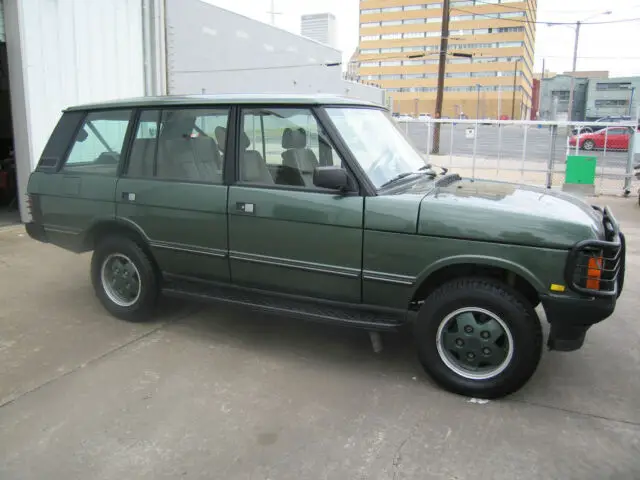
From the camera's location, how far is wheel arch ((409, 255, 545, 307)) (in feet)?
10.9

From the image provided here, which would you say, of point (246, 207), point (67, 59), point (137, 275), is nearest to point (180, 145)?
point (246, 207)

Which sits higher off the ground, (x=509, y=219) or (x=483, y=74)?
(x=483, y=74)

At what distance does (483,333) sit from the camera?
350cm

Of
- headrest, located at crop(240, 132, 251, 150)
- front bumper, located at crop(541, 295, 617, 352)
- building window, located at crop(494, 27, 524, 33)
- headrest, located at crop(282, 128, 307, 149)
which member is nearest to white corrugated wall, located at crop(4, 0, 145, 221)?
headrest, located at crop(240, 132, 251, 150)

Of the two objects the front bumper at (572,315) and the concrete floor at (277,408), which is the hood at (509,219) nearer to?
the front bumper at (572,315)

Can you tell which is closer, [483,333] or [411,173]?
[483,333]

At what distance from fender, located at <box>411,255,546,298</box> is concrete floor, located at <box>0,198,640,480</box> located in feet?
2.61

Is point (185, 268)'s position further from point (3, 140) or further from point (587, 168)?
point (587, 168)

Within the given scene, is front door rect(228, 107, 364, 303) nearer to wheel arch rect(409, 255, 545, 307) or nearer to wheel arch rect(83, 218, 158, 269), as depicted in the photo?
wheel arch rect(409, 255, 545, 307)

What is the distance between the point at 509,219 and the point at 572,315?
676mm

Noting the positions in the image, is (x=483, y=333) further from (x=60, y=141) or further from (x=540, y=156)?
(x=540, y=156)

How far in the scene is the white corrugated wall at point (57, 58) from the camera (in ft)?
27.8

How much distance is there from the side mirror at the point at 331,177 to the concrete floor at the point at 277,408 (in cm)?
136

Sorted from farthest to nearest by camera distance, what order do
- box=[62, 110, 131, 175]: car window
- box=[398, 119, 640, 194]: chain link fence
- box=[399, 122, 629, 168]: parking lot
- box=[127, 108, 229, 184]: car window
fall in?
box=[399, 122, 629, 168]: parking lot < box=[398, 119, 640, 194]: chain link fence < box=[62, 110, 131, 175]: car window < box=[127, 108, 229, 184]: car window
